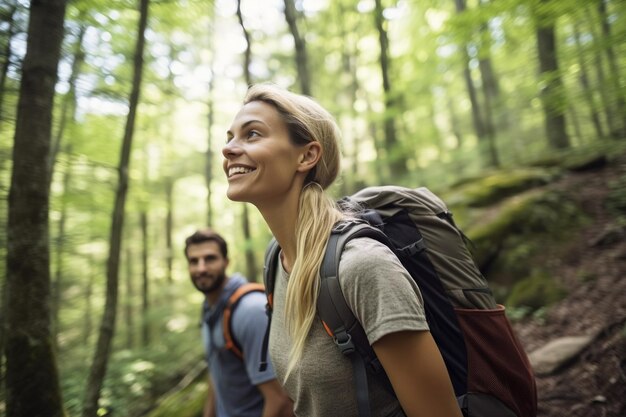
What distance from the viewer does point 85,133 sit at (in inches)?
291

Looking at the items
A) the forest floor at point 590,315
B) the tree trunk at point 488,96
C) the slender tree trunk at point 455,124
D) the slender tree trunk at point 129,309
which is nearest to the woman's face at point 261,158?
the forest floor at point 590,315

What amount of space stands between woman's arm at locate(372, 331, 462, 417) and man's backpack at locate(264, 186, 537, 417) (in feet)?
0.43

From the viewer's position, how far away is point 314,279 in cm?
145

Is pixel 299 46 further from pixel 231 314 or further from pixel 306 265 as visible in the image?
pixel 306 265

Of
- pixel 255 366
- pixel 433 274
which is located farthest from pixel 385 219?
pixel 255 366

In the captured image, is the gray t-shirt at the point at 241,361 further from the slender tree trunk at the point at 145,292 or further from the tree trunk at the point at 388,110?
the slender tree trunk at the point at 145,292

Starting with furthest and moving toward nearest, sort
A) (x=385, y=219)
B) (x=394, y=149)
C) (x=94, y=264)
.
A: (x=94, y=264)
(x=394, y=149)
(x=385, y=219)

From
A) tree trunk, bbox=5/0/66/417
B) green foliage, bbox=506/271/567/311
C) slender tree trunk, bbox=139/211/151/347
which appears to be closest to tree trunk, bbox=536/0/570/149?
green foliage, bbox=506/271/567/311

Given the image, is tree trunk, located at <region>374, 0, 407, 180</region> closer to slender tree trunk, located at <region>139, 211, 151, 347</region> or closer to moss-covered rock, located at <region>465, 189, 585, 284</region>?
moss-covered rock, located at <region>465, 189, 585, 284</region>

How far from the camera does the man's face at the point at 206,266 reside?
3254mm

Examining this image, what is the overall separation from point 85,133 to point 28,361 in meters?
6.76

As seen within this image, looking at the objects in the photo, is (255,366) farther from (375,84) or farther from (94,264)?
(375,84)

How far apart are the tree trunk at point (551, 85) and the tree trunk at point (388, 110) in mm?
3365

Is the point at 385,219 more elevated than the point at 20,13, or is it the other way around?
the point at 20,13
